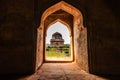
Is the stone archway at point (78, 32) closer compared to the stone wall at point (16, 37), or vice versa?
the stone wall at point (16, 37)

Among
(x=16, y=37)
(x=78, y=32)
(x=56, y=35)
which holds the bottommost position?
(x=16, y=37)

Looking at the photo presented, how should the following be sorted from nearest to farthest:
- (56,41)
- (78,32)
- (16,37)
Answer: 1. (16,37)
2. (78,32)
3. (56,41)

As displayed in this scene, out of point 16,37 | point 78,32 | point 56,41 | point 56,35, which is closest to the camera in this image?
point 16,37

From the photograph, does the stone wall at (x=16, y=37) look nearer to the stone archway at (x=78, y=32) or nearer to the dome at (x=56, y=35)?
the stone archway at (x=78, y=32)

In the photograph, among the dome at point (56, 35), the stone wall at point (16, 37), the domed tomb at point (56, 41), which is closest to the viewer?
the stone wall at point (16, 37)

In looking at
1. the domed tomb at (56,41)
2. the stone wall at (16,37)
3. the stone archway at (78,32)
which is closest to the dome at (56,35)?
the domed tomb at (56,41)

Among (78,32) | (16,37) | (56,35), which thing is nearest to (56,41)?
(56,35)

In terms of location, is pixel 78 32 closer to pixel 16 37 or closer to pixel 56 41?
pixel 16 37

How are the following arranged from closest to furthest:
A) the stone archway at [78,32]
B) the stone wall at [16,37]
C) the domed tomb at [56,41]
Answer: the stone wall at [16,37]
the stone archway at [78,32]
the domed tomb at [56,41]

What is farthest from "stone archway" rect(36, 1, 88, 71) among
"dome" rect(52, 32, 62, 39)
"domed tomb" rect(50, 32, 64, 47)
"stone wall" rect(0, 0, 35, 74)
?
"dome" rect(52, 32, 62, 39)

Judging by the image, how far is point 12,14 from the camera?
14.7ft

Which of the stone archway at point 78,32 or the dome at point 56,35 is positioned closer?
the stone archway at point 78,32

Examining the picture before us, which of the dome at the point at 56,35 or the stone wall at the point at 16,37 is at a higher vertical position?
the dome at the point at 56,35

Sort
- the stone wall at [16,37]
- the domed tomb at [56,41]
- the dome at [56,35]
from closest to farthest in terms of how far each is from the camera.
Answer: the stone wall at [16,37]
the domed tomb at [56,41]
the dome at [56,35]
